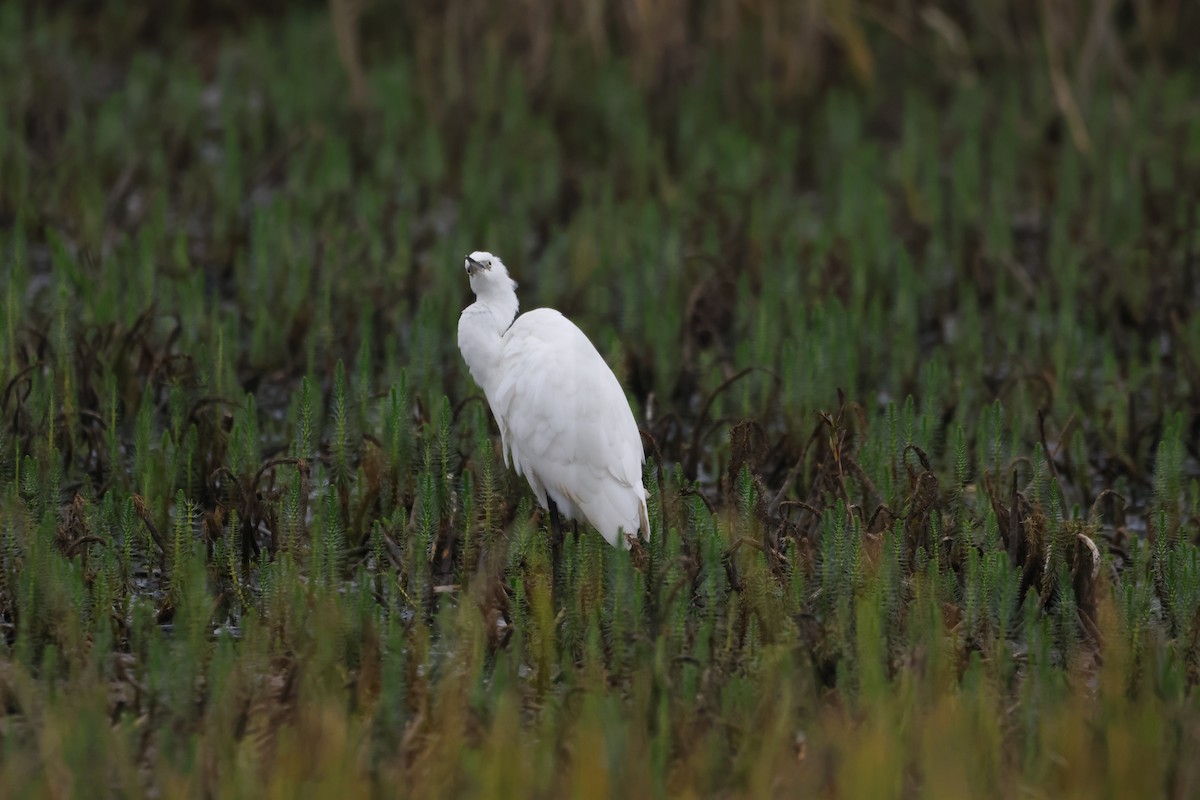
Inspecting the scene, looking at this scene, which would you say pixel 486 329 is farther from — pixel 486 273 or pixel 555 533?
pixel 555 533

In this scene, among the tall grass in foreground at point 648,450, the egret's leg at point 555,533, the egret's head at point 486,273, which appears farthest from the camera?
the egret's head at point 486,273

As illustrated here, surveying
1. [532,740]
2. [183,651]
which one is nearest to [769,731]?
[532,740]

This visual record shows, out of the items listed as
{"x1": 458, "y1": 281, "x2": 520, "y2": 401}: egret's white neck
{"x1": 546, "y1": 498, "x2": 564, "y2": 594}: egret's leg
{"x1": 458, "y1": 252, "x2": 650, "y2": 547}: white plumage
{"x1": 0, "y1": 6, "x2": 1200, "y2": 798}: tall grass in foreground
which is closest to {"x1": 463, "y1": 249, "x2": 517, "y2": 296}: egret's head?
{"x1": 458, "y1": 281, "x2": 520, "y2": 401}: egret's white neck

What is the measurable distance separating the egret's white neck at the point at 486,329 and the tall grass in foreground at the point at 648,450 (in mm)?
194

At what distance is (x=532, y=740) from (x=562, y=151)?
520cm

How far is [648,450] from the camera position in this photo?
4750mm

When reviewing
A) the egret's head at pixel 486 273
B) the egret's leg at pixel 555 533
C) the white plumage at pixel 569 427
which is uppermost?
the egret's head at pixel 486 273

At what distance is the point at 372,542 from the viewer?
14.4ft

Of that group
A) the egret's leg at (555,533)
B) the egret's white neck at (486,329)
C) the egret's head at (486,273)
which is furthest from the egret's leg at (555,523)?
the egret's head at (486,273)

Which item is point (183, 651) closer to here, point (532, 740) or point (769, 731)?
point (532, 740)

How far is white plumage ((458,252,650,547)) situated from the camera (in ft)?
13.4

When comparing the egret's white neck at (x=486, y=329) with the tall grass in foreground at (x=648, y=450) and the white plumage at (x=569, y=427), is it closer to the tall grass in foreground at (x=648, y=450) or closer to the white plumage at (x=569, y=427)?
the white plumage at (x=569, y=427)

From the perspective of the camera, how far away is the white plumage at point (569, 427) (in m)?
4.09

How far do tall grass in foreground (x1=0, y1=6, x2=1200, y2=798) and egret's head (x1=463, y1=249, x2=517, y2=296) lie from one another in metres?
0.32
